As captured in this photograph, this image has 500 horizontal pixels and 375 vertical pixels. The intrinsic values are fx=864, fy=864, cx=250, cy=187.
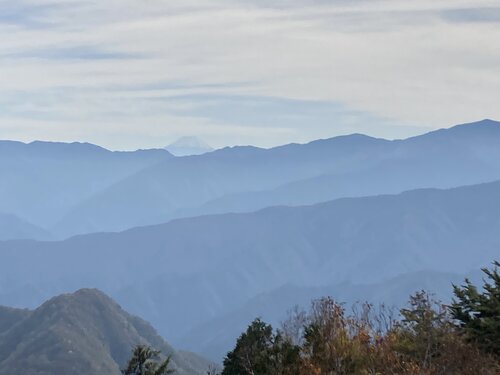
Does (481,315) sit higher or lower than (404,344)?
higher

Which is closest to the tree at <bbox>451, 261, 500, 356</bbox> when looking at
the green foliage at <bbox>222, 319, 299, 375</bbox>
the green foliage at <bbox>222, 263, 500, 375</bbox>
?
the green foliage at <bbox>222, 263, 500, 375</bbox>

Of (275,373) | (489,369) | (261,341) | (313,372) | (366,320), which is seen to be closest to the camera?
(489,369)

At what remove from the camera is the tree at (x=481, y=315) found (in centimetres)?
3322

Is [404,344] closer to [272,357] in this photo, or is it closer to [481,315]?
[481,315]

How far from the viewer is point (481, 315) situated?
113 feet

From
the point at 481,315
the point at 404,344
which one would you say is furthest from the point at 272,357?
the point at 481,315

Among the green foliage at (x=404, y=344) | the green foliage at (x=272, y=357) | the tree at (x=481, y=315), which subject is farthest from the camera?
the green foliage at (x=272, y=357)

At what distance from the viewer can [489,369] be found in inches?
1119

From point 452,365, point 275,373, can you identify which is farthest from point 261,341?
point 452,365

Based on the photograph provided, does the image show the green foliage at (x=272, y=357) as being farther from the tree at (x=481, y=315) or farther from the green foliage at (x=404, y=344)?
the tree at (x=481, y=315)

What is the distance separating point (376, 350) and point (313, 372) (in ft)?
9.46

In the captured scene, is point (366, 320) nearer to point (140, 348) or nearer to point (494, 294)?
point (494, 294)

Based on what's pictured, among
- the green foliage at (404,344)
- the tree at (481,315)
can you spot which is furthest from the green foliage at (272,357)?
the tree at (481,315)

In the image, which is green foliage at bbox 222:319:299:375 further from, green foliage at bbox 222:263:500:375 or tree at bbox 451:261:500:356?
tree at bbox 451:261:500:356
